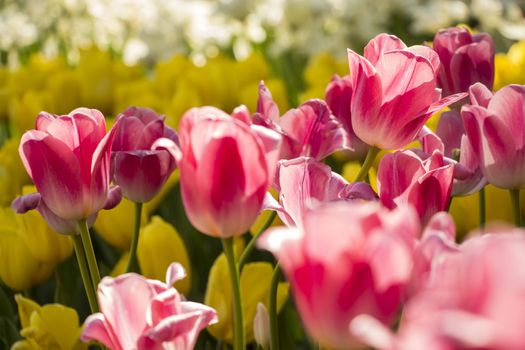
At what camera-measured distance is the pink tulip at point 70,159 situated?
759mm

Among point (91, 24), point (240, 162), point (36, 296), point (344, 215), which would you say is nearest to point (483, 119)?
point (240, 162)

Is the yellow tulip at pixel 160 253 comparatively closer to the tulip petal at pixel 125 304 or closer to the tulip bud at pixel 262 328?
the tulip bud at pixel 262 328

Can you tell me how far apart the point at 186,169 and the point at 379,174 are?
0.63 ft

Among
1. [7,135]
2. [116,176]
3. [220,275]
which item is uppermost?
[116,176]

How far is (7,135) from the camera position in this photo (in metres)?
2.54

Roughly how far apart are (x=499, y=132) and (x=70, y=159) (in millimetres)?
349

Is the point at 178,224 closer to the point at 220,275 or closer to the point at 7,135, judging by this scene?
the point at 220,275

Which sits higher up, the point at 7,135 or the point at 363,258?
the point at 363,258

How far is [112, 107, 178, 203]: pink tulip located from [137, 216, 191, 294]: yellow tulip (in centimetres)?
18

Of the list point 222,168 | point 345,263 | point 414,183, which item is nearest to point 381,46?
point 414,183

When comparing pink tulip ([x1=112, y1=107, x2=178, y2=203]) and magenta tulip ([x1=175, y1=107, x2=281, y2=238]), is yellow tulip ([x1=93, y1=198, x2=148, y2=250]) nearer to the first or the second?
pink tulip ([x1=112, y1=107, x2=178, y2=203])

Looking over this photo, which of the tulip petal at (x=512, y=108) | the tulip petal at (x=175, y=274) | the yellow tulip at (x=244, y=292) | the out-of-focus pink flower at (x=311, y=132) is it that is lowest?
the yellow tulip at (x=244, y=292)

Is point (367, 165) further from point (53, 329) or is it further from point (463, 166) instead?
point (53, 329)

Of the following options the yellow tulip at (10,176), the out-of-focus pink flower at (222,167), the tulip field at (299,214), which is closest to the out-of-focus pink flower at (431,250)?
the tulip field at (299,214)
